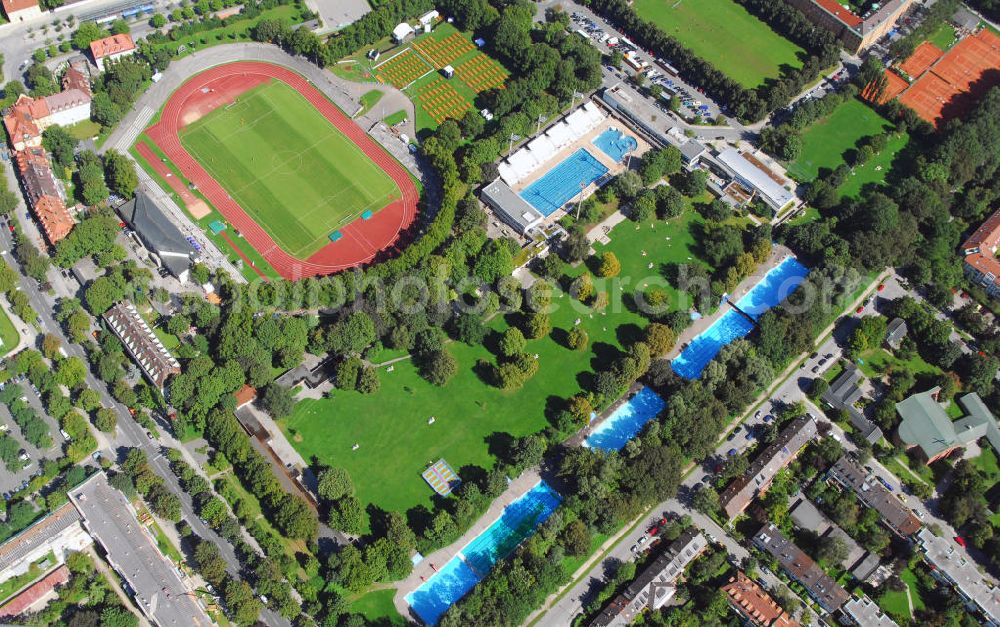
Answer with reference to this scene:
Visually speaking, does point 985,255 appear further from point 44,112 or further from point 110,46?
point 44,112

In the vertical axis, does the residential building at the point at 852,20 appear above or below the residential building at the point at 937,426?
above

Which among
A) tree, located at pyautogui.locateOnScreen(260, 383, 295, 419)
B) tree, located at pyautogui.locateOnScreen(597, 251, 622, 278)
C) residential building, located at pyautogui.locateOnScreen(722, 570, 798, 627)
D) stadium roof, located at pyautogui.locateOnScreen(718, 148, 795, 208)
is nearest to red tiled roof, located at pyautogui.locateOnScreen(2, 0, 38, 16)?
tree, located at pyautogui.locateOnScreen(260, 383, 295, 419)

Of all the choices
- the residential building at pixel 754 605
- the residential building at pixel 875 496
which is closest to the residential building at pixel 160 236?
the residential building at pixel 754 605

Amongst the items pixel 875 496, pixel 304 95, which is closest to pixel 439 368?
pixel 875 496

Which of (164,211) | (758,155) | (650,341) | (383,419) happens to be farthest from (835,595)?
(164,211)

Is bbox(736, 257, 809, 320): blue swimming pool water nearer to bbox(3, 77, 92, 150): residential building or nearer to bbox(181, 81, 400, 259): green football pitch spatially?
bbox(181, 81, 400, 259): green football pitch

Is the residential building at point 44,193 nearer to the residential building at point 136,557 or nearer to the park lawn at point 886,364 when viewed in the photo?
the residential building at point 136,557

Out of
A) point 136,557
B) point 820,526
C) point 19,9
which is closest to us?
point 136,557
